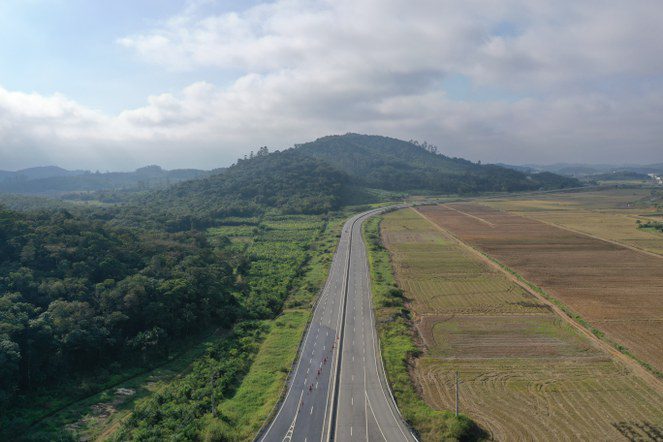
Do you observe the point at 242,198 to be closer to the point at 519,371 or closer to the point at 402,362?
the point at 402,362

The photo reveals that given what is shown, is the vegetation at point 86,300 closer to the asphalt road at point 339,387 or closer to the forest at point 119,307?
the forest at point 119,307

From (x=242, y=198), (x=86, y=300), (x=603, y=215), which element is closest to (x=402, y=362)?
(x=86, y=300)

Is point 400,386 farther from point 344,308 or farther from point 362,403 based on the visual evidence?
point 344,308

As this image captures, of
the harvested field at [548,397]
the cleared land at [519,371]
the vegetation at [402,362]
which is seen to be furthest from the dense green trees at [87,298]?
the harvested field at [548,397]

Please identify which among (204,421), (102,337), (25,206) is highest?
(25,206)

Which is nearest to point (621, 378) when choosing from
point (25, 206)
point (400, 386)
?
point (400, 386)

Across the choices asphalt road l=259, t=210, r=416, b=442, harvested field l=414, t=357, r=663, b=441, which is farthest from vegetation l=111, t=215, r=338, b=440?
harvested field l=414, t=357, r=663, b=441

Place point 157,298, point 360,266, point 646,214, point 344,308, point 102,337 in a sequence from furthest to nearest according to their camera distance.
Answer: point 646,214 < point 360,266 < point 344,308 < point 157,298 < point 102,337
